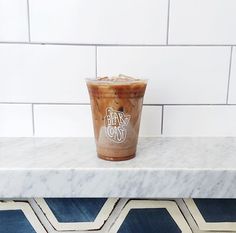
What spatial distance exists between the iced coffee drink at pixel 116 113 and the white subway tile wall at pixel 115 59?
0.10 meters

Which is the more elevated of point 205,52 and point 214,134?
point 205,52

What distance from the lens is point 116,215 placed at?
0.46m

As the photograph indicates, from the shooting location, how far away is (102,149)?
1.41 feet

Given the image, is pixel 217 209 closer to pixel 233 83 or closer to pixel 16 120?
pixel 233 83

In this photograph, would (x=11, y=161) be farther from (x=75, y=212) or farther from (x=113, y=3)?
(x=113, y=3)

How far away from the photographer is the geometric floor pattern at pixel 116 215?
454 mm

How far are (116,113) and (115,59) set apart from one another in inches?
5.3

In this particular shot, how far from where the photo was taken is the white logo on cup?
0.41 m

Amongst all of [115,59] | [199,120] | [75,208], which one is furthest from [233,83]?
[75,208]

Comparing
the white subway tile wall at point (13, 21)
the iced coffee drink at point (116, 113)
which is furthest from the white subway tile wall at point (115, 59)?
the iced coffee drink at point (116, 113)

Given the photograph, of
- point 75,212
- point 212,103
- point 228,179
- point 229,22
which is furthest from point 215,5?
point 75,212

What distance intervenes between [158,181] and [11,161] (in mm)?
193

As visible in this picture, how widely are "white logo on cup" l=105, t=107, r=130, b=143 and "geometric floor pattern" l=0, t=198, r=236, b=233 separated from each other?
0.10 m

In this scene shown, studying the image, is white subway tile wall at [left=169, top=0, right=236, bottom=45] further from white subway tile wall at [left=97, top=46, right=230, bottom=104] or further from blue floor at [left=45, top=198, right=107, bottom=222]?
blue floor at [left=45, top=198, right=107, bottom=222]
